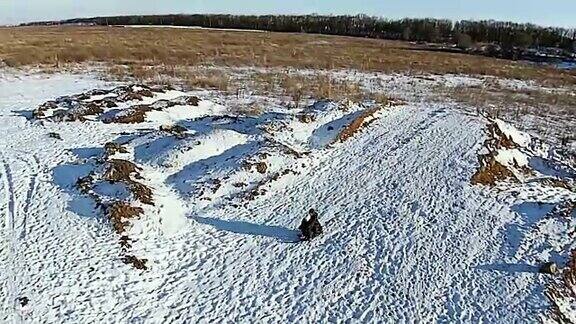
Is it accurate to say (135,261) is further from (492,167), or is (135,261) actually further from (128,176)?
(492,167)

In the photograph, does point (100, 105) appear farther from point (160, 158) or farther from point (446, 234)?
point (446, 234)

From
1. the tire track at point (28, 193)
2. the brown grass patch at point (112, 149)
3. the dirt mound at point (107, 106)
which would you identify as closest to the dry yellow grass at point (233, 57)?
the dirt mound at point (107, 106)

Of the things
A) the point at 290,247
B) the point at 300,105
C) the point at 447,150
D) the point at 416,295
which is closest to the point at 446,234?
the point at 416,295

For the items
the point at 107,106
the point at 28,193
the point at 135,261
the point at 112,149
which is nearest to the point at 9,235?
the point at 28,193

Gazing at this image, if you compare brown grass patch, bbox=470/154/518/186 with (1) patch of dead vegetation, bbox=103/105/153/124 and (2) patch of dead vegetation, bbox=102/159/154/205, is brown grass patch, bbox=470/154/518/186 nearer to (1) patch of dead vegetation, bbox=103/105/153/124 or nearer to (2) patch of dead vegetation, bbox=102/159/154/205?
(2) patch of dead vegetation, bbox=102/159/154/205

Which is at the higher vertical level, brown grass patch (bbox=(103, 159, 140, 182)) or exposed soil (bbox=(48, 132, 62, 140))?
exposed soil (bbox=(48, 132, 62, 140))

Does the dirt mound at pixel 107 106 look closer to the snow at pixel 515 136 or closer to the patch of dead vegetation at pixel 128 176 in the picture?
the patch of dead vegetation at pixel 128 176

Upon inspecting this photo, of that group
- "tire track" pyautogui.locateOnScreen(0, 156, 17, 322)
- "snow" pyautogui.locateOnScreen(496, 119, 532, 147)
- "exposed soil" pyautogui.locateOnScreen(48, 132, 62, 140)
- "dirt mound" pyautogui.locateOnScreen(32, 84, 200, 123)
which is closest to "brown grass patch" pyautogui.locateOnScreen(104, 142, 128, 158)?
"exposed soil" pyautogui.locateOnScreen(48, 132, 62, 140)
